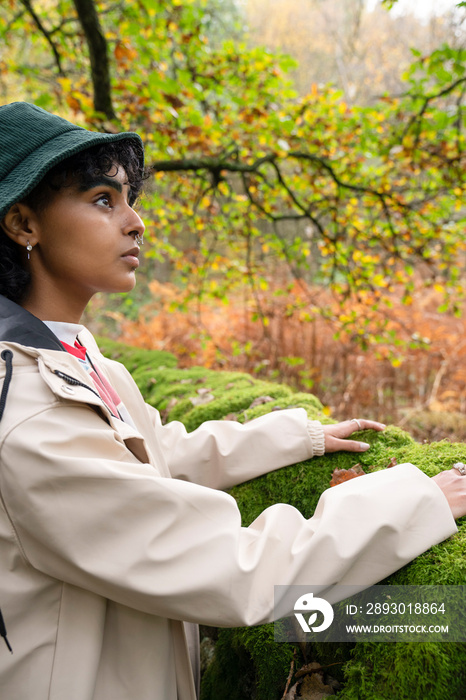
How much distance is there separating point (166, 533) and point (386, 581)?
0.66 meters

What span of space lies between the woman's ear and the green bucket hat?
113 millimetres

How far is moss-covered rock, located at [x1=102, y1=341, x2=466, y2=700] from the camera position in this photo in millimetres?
1038

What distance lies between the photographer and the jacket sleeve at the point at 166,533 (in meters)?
1.03

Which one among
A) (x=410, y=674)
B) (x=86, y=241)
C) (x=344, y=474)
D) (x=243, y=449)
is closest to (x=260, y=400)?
(x=243, y=449)

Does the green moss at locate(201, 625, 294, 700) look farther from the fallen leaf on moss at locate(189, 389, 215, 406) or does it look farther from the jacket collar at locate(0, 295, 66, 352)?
→ the fallen leaf on moss at locate(189, 389, 215, 406)

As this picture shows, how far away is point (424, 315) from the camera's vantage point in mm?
9266

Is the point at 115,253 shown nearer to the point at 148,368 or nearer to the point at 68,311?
the point at 68,311

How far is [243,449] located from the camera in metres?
1.75

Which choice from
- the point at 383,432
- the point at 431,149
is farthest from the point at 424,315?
the point at 383,432

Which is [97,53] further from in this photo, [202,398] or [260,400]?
[260,400]

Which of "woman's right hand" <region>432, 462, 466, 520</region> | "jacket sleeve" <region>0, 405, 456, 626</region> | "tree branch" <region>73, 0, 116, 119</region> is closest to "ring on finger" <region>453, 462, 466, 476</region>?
"woman's right hand" <region>432, 462, 466, 520</region>

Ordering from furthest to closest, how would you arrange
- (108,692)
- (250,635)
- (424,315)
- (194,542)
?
1. (424,315)
2. (250,635)
3. (108,692)
4. (194,542)

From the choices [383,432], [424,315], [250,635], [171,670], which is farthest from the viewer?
[424,315]

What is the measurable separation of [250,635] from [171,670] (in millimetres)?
291
